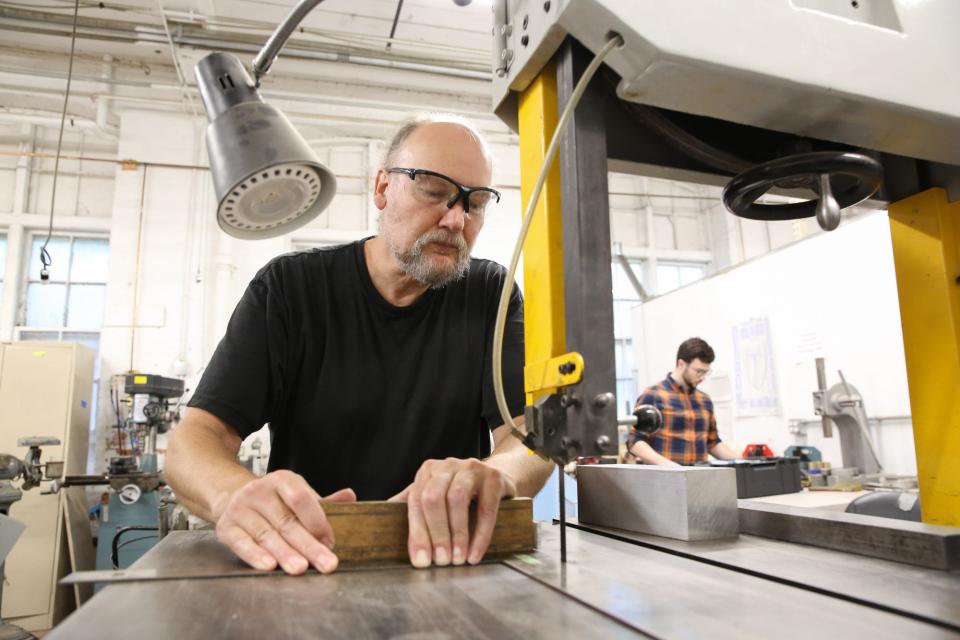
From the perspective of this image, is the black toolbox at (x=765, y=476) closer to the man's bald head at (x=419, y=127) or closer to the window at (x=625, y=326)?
the man's bald head at (x=419, y=127)

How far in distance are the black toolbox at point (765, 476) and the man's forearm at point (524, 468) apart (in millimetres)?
1620

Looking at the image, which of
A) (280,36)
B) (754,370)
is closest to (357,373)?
(280,36)

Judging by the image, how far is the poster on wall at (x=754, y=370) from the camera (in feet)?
13.2

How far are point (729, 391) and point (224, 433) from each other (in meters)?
3.99

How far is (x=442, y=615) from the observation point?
0.49 m

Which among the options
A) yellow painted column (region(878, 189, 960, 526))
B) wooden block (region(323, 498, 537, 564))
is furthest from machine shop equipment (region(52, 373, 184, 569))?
yellow painted column (region(878, 189, 960, 526))

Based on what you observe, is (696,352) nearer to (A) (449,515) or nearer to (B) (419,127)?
(B) (419,127)

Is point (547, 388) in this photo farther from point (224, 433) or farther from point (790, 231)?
point (790, 231)

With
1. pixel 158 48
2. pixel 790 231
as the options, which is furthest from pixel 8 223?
pixel 790 231

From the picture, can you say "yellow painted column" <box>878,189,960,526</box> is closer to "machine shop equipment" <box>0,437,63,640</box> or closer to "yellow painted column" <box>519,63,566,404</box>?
"yellow painted column" <box>519,63,566,404</box>

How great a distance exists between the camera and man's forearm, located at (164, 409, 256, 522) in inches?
35.1

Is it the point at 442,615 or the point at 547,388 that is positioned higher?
the point at 547,388

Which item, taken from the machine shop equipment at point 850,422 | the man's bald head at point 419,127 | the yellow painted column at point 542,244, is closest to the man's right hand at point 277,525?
the yellow painted column at point 542,244

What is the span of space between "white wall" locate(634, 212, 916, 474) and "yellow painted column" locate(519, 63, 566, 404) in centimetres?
287
